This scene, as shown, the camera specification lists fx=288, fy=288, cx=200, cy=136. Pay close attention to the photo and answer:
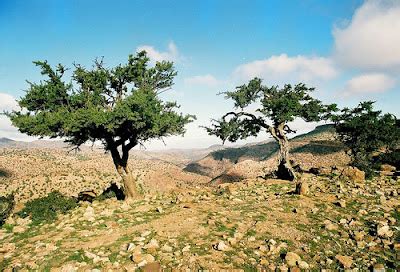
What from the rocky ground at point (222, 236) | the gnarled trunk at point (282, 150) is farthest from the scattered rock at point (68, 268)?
the gnarled trunk at point (282, 150)

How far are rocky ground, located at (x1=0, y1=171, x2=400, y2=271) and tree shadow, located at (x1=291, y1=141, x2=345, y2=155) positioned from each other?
1796 inches

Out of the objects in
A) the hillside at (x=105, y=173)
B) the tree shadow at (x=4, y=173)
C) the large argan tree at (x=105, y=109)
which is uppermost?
the large argan tree at (x=105, y=109)

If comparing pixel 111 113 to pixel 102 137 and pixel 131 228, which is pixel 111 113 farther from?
pixel 131 228

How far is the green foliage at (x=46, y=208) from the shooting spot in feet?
42.2

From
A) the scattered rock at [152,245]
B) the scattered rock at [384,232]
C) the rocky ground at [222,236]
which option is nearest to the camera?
the rocky ground at [222,236]

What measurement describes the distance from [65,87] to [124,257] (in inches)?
435

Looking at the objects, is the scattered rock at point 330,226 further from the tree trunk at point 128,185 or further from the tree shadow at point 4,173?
the tree shadow at point 4,173

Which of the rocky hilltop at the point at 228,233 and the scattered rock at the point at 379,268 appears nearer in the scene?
the scattered rock at the point at 379,268

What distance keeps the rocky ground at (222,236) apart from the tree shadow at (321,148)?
4562 centimetres

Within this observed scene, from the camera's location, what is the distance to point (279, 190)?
16953 millimetres

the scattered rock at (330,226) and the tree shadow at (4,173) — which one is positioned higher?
the tree shadow at (4,173)

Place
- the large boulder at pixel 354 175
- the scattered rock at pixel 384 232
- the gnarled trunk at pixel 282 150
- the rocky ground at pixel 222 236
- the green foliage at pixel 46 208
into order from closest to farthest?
the rocky ground at pixel 222 236
the scattered rock at pixel 384 232
the green foliage at pixel 46 208
the large boulder at pixel 354 175
the gnarled trunk at pixel 282 150

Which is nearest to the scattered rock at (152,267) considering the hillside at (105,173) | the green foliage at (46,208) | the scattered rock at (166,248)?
the scattered rock at (166,248)

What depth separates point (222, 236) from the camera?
9125mm
